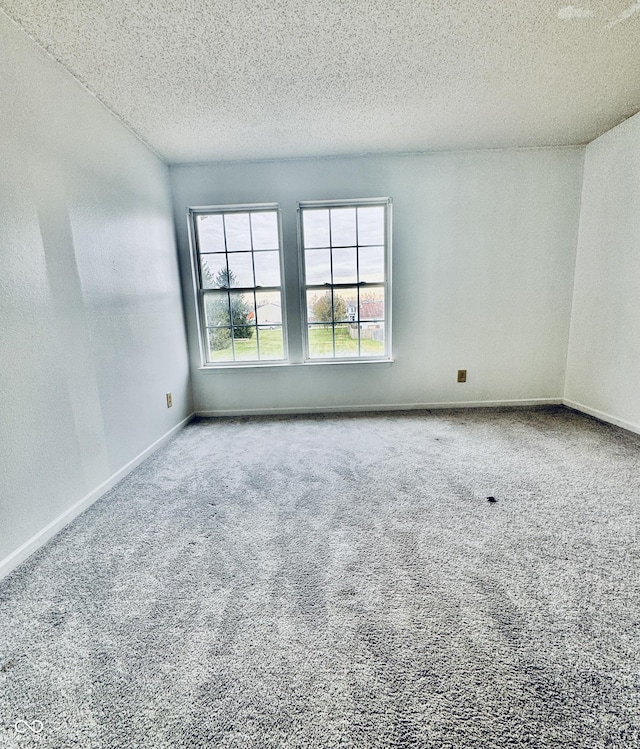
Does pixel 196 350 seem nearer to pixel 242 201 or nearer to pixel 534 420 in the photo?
pixel 242 201

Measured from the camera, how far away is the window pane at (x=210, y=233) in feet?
10.3

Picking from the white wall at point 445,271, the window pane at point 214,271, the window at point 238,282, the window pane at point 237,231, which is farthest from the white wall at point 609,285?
the window pane at point 214,271

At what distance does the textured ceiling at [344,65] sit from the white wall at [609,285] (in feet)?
0.99

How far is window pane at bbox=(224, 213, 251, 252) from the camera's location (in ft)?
10.2

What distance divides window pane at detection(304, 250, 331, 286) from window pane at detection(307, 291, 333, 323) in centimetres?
11

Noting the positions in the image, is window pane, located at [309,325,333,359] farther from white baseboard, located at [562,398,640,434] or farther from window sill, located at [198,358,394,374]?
white baseboard, located at [562,398,640,434]

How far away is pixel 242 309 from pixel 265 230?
0.78 meters

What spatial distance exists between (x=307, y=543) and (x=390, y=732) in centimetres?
72

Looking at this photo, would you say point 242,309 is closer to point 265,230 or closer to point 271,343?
point 271,343

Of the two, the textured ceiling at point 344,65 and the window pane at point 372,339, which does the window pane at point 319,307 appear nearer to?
the window pane at point 372,339

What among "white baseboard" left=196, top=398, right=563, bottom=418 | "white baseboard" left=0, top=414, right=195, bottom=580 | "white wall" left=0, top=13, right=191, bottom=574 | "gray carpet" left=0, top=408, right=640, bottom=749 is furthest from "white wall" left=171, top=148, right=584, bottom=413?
"gray carpet" left=0, top=408, right=640, bottom=749

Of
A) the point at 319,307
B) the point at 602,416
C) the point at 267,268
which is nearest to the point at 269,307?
the point at 267,268

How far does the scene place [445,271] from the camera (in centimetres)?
311

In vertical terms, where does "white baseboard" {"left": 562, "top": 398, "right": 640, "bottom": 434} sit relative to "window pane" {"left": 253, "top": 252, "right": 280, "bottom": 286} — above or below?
below
